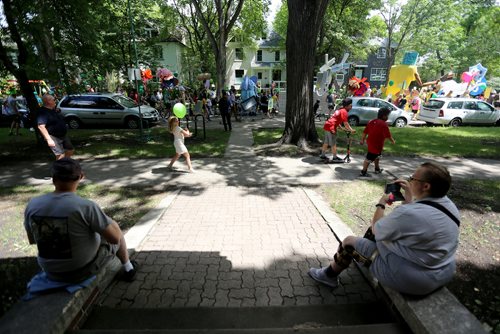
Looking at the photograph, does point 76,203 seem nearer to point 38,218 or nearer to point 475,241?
point 38,218

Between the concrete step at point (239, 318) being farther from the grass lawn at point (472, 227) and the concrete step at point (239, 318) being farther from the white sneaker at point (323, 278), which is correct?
the grass lawn at point (472, 227)

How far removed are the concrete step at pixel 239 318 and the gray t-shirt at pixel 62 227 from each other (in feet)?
1.85

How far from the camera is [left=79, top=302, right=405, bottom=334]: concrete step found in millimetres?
2324

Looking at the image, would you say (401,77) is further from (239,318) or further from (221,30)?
(239,318)

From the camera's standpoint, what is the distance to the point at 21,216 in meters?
4.64

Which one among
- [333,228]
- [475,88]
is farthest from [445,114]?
[333,228]

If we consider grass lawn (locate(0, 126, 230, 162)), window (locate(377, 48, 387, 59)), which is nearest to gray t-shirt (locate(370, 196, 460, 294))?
grass lawn (locate(0, 126, 230, 162))

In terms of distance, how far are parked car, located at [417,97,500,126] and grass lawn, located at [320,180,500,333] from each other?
10414mm

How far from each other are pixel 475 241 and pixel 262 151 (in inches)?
235

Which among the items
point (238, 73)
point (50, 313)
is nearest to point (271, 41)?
point (238, 73)

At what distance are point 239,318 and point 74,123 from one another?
48.3 ft

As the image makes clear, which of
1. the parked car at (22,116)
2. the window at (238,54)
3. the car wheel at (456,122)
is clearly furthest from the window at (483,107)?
the window at (238,54)

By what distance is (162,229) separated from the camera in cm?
419

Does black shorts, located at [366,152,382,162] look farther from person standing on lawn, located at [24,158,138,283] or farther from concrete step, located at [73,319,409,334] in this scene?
person standing on lawn, located at [24,158,138,283]
